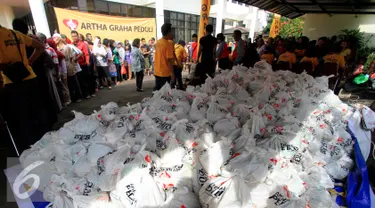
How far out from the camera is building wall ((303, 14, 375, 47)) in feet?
32.2

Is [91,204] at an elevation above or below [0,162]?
above

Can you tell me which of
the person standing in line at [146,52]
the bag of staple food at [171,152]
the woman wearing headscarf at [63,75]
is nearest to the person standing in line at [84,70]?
the woman wearing headscarf at [63,75]

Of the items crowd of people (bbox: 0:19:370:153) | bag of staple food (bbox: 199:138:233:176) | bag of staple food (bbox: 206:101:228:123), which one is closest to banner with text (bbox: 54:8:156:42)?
crowd of people (bbox: 0:19:370:153)

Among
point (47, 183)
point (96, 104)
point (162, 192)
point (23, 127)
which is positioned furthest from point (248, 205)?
point (96, 104)

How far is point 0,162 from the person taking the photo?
272 centimetres

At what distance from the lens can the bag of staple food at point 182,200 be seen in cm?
111

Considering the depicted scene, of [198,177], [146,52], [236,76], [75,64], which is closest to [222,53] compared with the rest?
[236,76]

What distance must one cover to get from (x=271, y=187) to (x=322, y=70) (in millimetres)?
4613

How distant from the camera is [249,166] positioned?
1304mm

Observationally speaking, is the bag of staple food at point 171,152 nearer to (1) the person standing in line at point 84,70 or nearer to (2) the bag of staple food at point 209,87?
(2) the bag of staple food at point 209,87

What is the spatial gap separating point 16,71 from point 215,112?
255cm

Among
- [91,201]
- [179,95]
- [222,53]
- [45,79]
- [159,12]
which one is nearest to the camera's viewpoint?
[91,201]

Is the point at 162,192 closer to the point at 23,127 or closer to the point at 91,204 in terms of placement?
the point at 91,204

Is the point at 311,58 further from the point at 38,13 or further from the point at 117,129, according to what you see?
the point at 38,13
